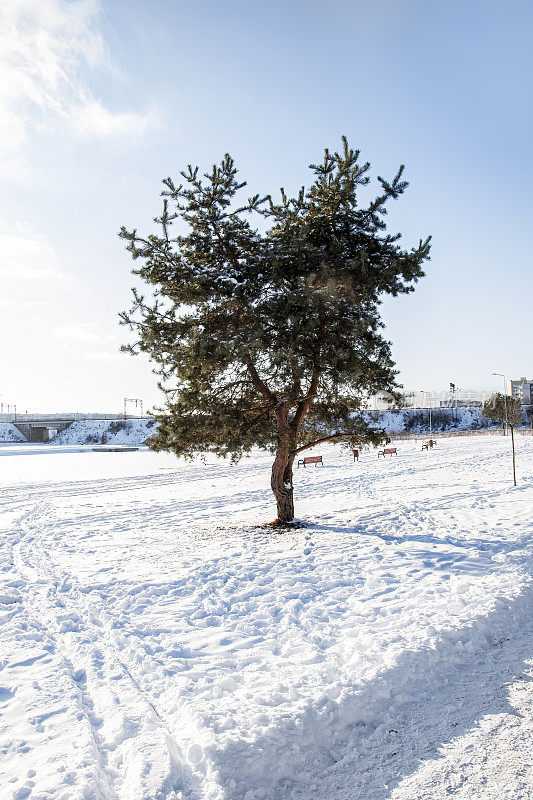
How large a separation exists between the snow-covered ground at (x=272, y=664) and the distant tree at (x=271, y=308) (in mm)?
3071

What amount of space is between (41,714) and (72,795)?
136 cm

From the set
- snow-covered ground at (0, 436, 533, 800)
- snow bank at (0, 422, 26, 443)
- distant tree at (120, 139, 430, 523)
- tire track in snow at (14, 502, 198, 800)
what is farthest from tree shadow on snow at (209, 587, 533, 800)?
snow bank at (0, 422, 26, 443)

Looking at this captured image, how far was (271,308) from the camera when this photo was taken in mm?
10273

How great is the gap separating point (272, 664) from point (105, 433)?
289ft

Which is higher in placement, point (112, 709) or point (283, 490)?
point (283, 490)

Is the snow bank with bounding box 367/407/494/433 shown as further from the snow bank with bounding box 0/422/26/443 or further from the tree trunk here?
the tree trunk

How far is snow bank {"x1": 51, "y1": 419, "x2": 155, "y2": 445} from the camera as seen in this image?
85.2 metres

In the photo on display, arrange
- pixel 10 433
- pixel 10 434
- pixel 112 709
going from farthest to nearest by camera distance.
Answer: pixel 10 433, pixel 10 434, pixel 112 709

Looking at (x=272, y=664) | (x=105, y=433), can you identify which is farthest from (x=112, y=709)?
(x=105, y=433)

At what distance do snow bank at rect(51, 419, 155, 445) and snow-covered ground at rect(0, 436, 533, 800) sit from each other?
7638 centimetres

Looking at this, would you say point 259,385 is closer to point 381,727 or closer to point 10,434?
point 381,727

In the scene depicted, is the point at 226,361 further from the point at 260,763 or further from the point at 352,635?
the point at 260,763

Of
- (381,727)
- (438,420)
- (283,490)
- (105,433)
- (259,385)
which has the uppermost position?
(259,385)

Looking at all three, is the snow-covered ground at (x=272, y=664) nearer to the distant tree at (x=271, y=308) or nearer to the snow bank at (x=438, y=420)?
the distant tree at (x=271, y=308)
